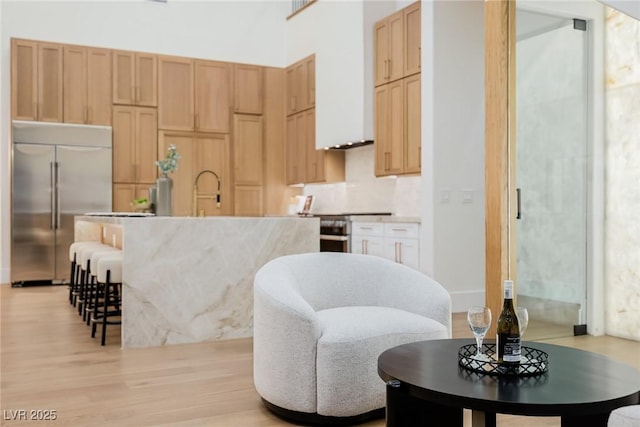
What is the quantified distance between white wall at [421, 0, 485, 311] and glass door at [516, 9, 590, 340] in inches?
58.1

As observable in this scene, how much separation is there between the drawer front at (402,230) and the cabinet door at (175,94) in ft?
11.5

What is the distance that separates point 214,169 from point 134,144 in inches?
43.6

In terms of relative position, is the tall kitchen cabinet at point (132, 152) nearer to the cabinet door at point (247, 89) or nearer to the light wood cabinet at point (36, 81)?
the light wood cabinet at point (36, 81)

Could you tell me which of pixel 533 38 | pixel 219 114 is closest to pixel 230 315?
pixel 533 38

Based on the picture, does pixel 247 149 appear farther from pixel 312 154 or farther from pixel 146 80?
pixel 146 80

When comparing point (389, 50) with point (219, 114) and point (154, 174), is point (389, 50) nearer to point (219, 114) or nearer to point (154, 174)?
point (219, 114)

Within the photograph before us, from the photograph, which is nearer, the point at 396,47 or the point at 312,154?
the point at 396,47

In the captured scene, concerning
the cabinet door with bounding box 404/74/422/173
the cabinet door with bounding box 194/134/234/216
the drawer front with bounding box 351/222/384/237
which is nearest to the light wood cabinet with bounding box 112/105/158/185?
the cabinet door with bounding box 194/134/234/216

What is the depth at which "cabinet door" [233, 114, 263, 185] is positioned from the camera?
8742 millimetres

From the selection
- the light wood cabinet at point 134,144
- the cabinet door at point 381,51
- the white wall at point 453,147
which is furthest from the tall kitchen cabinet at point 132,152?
the white wall at point 453,147

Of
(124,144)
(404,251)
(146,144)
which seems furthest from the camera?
(146,144)

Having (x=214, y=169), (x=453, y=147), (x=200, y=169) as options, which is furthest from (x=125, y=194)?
(x=453, y=147)

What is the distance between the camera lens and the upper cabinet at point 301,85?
27.0 feet

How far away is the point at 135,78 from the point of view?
816 centimetres
